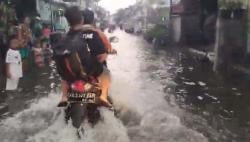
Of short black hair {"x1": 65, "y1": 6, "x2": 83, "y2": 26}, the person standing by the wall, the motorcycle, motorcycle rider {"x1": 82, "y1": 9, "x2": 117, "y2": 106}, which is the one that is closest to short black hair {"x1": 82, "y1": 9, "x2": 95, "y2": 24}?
motorcycle rider {"x1": 82, "y1": 9, "x2": 117, "y2": 106}

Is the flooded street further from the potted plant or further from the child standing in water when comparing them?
the potted plant

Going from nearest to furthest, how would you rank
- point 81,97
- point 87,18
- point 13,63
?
point 81,97
point 87,18
point 13,63

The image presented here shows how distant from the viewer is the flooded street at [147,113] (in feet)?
24.1

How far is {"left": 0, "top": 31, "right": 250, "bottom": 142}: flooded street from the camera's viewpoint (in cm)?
734

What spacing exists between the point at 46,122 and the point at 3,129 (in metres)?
0.71

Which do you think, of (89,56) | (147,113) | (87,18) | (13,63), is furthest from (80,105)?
(13,63)

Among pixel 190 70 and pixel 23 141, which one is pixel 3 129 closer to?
pixel 23 141

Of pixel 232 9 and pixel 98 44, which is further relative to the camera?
pixel 232 9

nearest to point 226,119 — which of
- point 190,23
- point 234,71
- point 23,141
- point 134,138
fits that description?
point 134,138

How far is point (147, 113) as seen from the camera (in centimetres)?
958

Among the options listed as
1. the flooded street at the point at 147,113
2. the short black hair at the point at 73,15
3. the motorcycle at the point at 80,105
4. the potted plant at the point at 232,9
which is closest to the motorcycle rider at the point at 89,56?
the short black hair at the point at 73,15

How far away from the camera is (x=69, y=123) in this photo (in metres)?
6.98

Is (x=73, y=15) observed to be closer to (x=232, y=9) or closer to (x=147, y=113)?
(x=147, y=113)

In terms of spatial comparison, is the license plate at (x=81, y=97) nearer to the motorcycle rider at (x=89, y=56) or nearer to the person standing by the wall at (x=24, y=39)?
the motorcycle rider at (x=89, y=56)
